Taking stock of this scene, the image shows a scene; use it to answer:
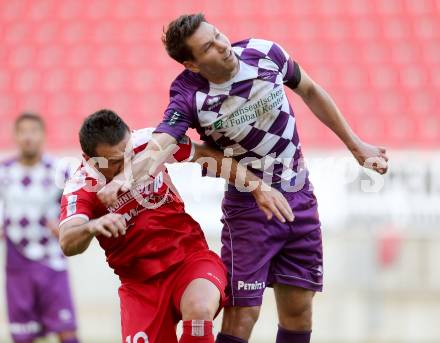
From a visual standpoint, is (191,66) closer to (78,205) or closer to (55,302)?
(78,205)

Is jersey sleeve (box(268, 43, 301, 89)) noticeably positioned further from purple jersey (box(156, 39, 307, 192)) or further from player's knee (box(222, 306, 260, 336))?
player's knee (box(222, 306, 260, 336))

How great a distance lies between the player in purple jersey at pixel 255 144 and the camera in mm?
4570

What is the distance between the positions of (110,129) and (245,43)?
884 millimetres

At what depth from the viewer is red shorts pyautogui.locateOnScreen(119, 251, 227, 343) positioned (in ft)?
15.4

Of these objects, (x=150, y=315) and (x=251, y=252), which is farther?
(x=251, y=252)

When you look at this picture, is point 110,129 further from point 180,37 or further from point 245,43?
point 245,43

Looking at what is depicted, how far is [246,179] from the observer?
4.71m

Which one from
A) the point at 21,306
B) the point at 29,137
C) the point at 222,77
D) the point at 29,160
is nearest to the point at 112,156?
the point at 222,77

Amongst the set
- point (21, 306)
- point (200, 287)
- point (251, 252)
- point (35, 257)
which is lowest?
point (21, 306)

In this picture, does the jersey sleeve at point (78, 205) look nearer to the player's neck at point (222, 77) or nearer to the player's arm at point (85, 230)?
the player's arm at point (85, 230)

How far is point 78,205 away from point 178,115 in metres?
0.64

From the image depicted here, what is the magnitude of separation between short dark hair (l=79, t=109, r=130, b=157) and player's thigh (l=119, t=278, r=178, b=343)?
30.8 inches

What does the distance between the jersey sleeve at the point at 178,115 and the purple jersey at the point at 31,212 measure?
2.99m

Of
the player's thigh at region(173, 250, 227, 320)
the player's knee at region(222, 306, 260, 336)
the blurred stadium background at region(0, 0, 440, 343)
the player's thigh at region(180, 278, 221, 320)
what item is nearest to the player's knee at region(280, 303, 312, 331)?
the player's knee at region(222, 306, 260, 336)
